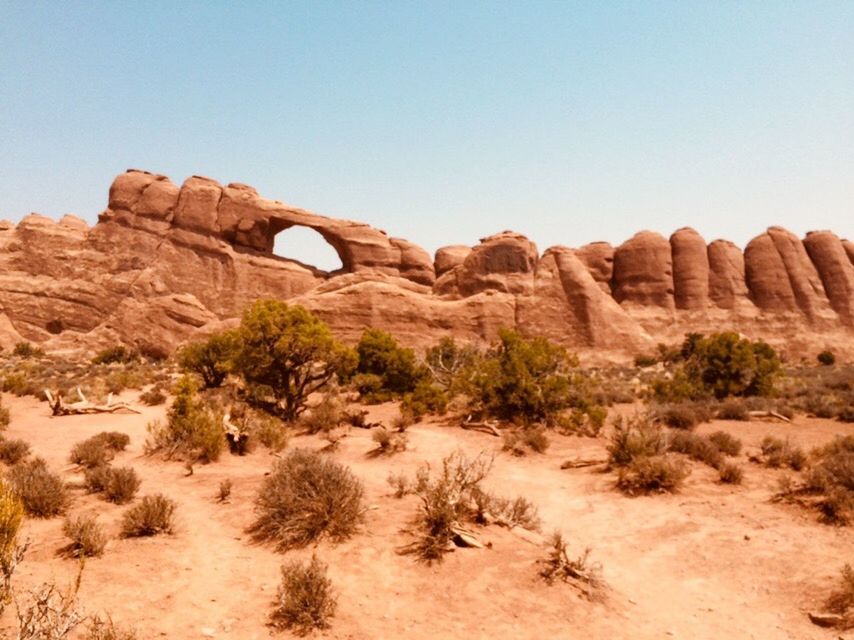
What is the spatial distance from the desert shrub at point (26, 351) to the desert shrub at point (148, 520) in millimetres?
41825

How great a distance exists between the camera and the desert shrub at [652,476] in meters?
8.73

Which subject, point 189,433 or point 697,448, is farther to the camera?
point 189,433

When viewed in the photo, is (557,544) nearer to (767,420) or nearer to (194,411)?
(194,411)

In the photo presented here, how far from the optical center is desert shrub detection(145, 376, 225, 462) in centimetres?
1074

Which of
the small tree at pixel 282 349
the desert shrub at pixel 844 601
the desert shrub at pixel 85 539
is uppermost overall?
the small tree at pixel 282 349

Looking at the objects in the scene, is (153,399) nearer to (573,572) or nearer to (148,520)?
(148,520)

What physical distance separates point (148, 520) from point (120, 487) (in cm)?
176

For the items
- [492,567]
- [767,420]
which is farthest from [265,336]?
[767,420]

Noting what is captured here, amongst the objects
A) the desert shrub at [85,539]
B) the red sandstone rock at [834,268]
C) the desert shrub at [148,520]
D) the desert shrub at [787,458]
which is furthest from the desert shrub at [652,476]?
the red sandstone rock at [834,268]

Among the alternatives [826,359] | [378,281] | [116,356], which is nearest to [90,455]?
[116,356]

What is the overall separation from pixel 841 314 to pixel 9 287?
250 ft

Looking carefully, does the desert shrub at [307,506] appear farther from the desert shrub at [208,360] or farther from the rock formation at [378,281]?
the rock formation at [378,281]

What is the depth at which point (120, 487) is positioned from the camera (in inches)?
301

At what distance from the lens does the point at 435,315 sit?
140 ft
